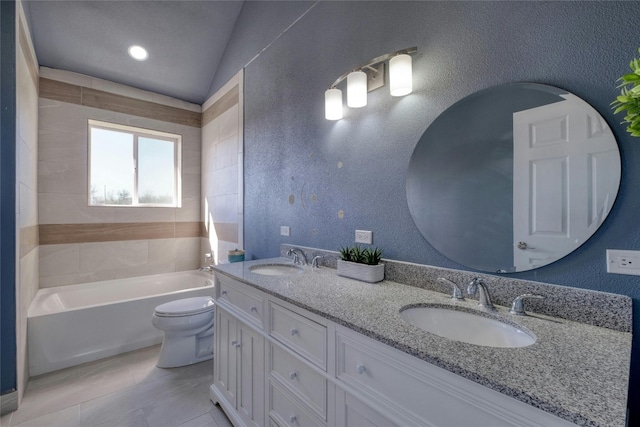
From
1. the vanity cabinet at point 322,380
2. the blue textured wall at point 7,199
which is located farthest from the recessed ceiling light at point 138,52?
the vanity cabinet at point 322,380

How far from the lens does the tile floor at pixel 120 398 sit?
165 cm

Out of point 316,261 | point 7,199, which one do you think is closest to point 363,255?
point 316,261

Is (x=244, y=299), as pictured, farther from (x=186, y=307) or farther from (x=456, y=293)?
(x=186, y=307)

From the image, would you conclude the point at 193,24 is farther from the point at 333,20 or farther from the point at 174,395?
the point at 174,395

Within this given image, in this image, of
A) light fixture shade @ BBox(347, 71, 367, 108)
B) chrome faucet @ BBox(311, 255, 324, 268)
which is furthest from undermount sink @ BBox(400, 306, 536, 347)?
light fixture shade @ BBox(347, 71, 367, 108)

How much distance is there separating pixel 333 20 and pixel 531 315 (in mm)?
1943

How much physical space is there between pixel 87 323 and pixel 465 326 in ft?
9.41

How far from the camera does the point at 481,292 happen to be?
3.42ft

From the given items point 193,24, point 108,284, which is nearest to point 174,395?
point 108,284

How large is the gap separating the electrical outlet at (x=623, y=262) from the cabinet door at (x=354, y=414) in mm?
828

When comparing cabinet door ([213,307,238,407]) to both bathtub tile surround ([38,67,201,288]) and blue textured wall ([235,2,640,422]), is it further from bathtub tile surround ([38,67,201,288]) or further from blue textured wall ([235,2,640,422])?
bathtub tile surround ([38,67,201,288])

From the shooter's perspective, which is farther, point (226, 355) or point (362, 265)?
point (226, 355)

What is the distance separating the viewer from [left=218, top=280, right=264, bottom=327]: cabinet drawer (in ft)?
4.41

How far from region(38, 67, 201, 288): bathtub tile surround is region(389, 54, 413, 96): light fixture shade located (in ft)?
10.2
